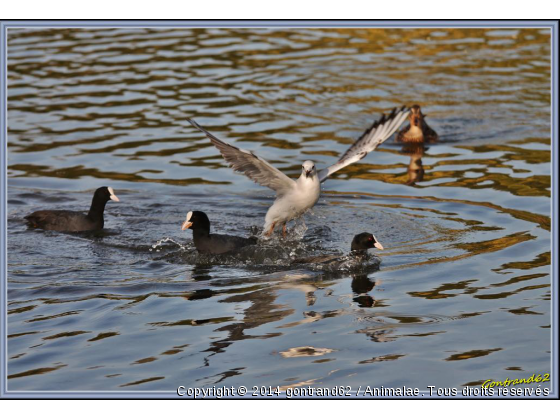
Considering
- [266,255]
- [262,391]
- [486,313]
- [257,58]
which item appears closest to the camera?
[262,391]

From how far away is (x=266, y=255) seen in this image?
1233 cm

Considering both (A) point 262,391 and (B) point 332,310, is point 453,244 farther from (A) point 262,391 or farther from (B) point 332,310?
(A) point 262,391

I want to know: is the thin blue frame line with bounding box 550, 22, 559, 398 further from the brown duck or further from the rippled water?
the brown duck

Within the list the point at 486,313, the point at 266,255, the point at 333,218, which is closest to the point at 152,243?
the point at 266,255

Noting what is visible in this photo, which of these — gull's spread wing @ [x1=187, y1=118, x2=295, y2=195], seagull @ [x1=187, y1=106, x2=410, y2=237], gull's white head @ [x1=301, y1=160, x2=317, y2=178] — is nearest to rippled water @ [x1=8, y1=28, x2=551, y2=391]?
seagull @ [x1=187, y1=106, x2=410, y2=237]

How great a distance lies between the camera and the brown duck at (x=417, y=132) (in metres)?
17.6

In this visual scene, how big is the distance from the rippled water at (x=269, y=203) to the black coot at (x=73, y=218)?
24 centimetres

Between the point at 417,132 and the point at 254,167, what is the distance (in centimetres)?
626

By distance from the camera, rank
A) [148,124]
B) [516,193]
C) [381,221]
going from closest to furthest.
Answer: [381,221]
[516,193]
[148,124]

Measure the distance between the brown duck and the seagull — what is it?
429cm

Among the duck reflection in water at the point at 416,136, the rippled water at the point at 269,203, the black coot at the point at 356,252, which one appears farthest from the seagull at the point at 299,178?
the duck reflection in water at the point at 416,136

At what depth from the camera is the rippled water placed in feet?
29.2

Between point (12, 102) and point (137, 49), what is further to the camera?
point (137, 49)

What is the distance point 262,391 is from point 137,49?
17.9 metres
